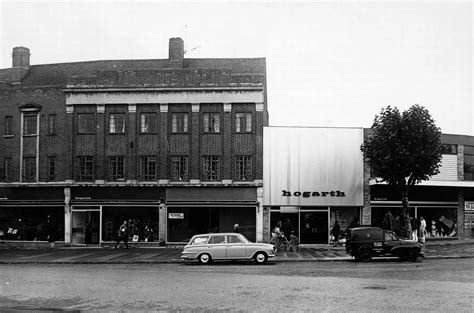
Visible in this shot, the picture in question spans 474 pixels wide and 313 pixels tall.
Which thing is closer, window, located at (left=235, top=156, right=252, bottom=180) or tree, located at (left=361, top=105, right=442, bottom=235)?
tree, located at (left=361, top=105, right=442, bottom=235)

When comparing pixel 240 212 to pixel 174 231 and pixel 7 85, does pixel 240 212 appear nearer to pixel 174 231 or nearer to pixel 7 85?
pixel 174 231

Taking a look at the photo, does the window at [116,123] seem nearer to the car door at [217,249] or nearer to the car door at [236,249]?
the car door at [217,249]

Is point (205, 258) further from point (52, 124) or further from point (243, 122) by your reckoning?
point (52, 124)

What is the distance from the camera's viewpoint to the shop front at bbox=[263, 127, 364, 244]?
1453 inches

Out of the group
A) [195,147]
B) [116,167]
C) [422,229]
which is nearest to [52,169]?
[116,167]

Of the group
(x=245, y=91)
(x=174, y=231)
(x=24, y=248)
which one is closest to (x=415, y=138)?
(x=245, y=91)

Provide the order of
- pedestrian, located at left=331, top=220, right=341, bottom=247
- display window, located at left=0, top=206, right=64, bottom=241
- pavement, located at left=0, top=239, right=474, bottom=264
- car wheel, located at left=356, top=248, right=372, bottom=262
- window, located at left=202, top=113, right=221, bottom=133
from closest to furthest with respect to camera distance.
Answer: car wheel, located at left=356, top=248, right=372, bottom=262
pavement, located at left=0, top=239, right=474, bottom=264
pedestrian, located at left=331, top=220, right=341, bottom=247
window, located at left=202, top=113, right=221, bottom=133
display window, located at left=0, top=206, right=64, bottom=241

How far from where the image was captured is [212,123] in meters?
37.4

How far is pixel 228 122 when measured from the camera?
3719cm

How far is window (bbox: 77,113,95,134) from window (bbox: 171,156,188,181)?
578 cm

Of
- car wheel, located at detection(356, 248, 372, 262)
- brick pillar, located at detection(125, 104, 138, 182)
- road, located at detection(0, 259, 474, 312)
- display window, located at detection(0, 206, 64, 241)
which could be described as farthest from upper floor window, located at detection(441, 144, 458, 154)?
display window, located at detection(0, 206, 64, 241)

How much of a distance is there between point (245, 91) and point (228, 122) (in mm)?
2206

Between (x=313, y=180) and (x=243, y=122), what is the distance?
569 cm

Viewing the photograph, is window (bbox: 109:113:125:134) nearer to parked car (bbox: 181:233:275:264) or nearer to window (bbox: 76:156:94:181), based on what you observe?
window (bbox: 76:156:94:181)
